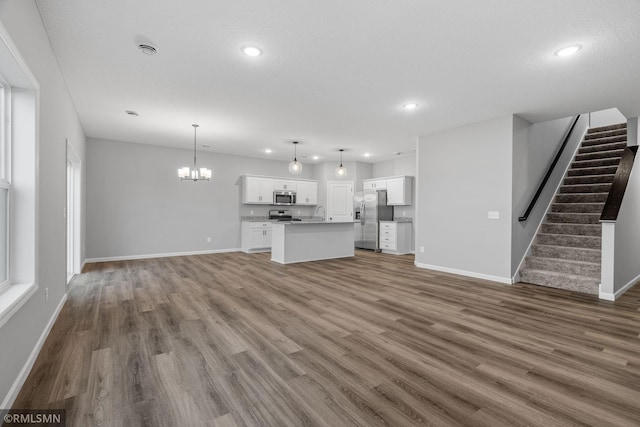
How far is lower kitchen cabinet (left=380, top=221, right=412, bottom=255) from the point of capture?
26.7 ft

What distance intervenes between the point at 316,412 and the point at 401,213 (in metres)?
7.72

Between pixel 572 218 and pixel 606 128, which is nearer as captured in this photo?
pixel 572 218

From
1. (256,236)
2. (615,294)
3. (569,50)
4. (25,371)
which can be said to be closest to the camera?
(25,371)

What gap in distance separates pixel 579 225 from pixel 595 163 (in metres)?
2.13

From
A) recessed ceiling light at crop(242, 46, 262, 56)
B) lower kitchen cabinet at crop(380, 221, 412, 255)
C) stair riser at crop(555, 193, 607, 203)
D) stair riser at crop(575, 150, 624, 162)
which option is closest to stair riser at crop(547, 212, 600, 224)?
stair riser at crop(555, 193, 607, 203)

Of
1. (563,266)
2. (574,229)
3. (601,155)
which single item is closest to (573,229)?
(574,229)

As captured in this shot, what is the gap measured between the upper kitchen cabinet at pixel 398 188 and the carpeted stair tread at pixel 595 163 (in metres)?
3.61

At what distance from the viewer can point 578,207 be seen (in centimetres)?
558

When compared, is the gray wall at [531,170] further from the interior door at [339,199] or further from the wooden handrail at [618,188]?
the interior door at [339,199]

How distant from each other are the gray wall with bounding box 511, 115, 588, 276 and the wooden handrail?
1.04m

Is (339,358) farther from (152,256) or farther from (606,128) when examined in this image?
(606,128)

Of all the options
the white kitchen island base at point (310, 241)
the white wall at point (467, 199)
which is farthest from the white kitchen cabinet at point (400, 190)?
the white wall at point (467, 199)

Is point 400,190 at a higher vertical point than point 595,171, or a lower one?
lower

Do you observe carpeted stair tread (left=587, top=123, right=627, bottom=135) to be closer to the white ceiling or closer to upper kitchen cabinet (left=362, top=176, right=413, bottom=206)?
the white ceiling
